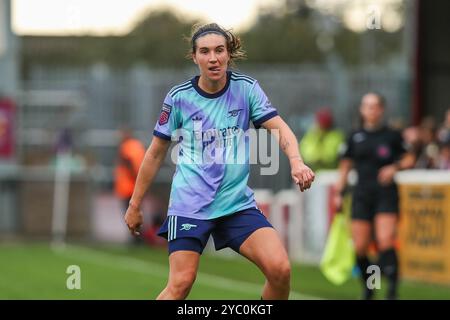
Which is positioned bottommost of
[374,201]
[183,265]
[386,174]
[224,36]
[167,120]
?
[183,265]

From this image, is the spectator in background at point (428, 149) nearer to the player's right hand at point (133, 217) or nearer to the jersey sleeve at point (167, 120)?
the player's right hand at point (133, 217)

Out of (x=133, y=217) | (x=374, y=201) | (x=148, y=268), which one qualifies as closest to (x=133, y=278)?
(x=148, y=268)

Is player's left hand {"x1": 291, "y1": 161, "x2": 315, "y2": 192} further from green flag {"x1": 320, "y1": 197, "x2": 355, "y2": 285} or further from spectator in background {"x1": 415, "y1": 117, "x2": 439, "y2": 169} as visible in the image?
spectator in background {"x1": 415, "y1": 117, "x2": 439, "y2": 169}

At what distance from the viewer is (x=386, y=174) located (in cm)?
1518

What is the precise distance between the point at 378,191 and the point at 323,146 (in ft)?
27.4

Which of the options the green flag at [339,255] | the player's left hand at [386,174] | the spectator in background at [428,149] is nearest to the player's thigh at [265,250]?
the player's left hand at [386,174]

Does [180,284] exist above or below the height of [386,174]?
below

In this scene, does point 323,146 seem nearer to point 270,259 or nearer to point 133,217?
point 133,217

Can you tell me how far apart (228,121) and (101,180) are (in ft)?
67.6

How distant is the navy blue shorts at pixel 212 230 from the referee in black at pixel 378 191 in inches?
234

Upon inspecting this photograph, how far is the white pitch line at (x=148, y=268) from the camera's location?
55.0ft

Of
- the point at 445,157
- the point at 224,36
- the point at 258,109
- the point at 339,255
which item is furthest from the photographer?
the point at 445,157

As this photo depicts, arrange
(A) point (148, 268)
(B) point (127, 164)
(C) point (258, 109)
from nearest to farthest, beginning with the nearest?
(C) point (258, 109)
(A) point (148, 268)
(B) point (127, 164)
